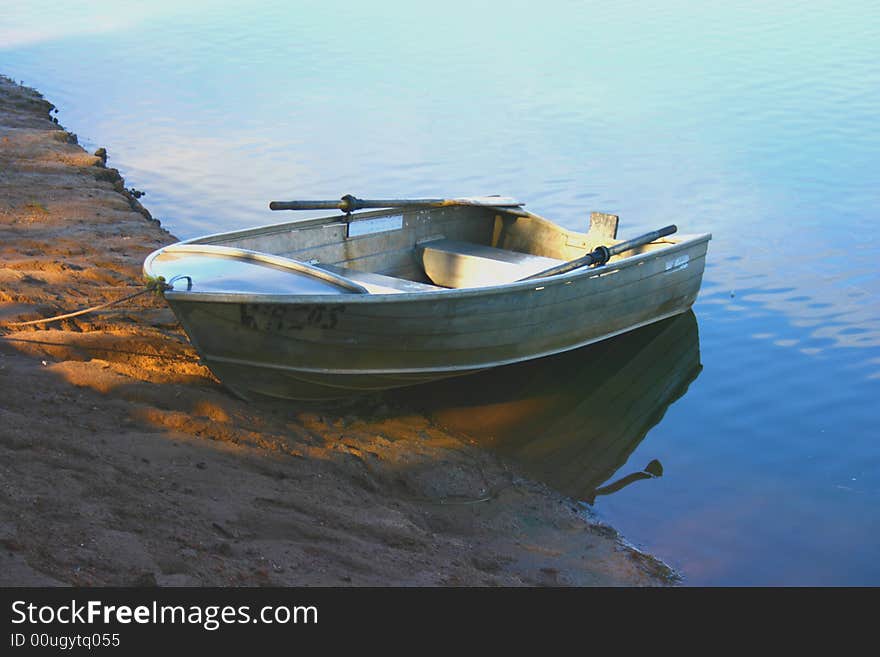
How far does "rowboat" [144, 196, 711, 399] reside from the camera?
7016 millimetres

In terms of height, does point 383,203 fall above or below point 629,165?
below

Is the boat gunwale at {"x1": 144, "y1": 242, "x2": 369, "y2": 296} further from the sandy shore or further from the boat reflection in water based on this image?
the boat reflection in water

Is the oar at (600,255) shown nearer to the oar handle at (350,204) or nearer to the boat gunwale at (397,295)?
the boat gunwale at (397,295)

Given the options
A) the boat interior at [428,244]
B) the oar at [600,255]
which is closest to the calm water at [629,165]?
the oar at [600,255]

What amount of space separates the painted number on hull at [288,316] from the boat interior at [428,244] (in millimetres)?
990

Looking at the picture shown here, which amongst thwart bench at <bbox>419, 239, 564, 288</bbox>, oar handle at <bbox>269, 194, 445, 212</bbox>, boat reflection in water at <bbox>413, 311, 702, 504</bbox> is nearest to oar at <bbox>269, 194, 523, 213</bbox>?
oar handle at <bbox>269, 194, 445, 212</bbox>

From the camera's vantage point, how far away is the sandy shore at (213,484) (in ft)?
15.2

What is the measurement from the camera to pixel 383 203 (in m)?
9.63

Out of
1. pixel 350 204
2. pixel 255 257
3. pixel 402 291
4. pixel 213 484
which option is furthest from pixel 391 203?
pixel 213 484

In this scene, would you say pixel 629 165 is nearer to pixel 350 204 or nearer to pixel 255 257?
pixel 350 204

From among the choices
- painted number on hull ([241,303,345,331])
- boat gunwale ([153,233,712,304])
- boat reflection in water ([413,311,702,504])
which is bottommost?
boat reflection in water ([413,311,702,504])

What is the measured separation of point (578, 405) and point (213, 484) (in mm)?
4073

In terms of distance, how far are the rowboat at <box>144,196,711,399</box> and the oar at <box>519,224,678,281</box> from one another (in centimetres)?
1

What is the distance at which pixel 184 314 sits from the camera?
6.84m
